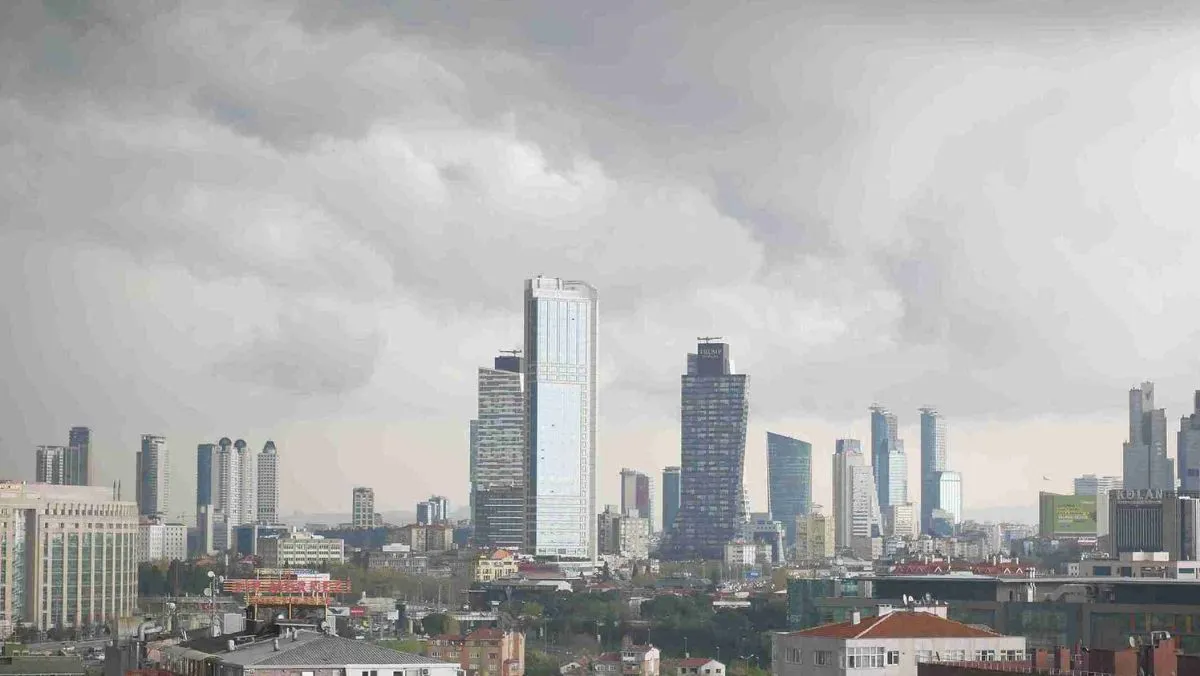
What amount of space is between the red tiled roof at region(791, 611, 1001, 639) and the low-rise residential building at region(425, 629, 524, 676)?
19.1 m

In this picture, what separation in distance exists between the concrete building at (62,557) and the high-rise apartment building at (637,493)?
295ft

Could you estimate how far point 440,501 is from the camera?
455 feet

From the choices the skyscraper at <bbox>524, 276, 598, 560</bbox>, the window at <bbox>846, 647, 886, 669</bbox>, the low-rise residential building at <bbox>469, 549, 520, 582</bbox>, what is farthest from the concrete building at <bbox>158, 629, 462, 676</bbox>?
the skyscraper at <bbox>524, 276, 598, 560</bbox>

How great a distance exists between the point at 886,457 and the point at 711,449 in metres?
39.6

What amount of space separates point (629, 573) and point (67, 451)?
171 ft

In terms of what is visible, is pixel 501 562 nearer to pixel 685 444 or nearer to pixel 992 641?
pixel 685 444

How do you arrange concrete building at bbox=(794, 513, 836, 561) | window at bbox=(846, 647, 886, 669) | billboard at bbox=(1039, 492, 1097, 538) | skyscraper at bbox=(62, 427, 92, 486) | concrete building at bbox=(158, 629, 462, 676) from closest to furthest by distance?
concrete building at bbox=(158, 629, 462, 676)
window at bbox=(846, 647, 886, 669)
skyscraper at bbox=(62, 427, 92, 486)
billboard at bbox=(1039, 492, 1097, 538)
concrete building at bbox=(794, 513, 836, 561)

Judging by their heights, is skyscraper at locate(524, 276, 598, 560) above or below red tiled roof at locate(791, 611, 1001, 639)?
above

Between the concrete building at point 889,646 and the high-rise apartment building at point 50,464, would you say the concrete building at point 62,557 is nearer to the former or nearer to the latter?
the high-rise apartment building at point 50,464

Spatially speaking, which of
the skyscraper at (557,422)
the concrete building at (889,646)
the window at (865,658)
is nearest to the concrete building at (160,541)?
the skyscraper at (557,422)

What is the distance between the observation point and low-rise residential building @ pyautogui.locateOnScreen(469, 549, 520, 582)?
8856cm

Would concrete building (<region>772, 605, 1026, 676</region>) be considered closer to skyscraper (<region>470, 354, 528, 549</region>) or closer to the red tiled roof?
the red tiled roof

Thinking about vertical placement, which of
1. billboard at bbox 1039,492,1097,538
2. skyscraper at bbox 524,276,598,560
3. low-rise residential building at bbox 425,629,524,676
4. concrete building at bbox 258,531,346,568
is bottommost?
low-rise residential building at bbox 425,629,524,676

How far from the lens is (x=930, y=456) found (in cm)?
16562
